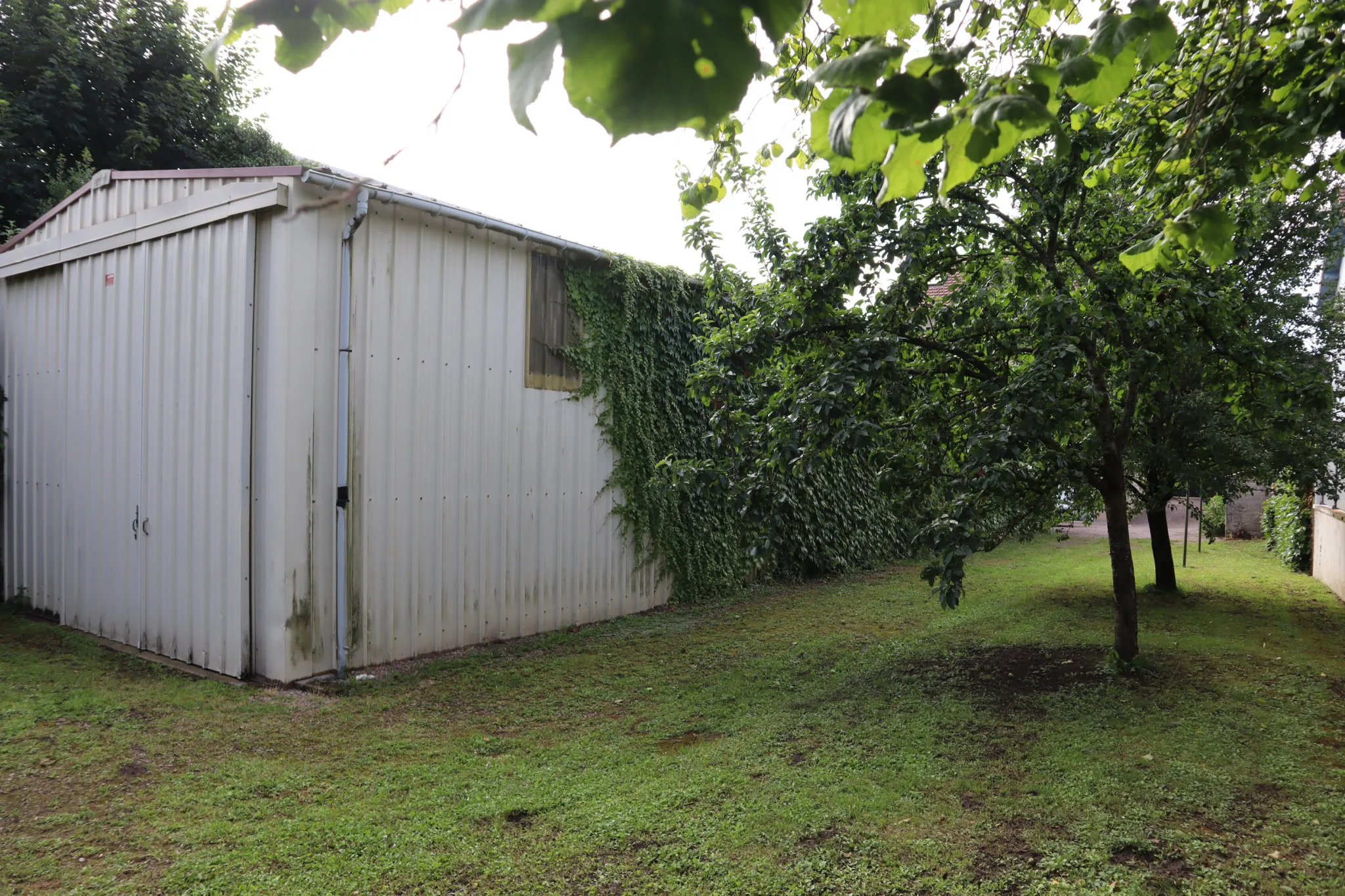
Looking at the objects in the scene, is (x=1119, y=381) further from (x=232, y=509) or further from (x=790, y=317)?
(x=232, y=509)

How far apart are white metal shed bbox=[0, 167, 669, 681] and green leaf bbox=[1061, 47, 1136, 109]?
4.16 meters

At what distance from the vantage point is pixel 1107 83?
5.71 ft

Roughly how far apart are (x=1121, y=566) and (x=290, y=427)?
570cm

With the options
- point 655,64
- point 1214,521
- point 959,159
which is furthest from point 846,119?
point 1214,521

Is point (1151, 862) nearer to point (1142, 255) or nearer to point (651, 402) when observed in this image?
point (1142, 255)

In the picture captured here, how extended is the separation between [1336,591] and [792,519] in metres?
6.10

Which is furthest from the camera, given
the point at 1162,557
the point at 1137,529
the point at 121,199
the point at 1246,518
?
the point at 1137,529

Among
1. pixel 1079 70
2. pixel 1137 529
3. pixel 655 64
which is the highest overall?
pixel 1079 70

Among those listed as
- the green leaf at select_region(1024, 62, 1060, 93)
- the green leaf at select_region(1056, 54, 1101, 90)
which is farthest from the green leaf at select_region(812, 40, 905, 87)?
the green leaf at select_region(1056, 54, 1101, 90)

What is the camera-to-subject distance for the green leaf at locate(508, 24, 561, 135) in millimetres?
963

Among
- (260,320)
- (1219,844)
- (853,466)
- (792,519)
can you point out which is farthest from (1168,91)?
(853,466)

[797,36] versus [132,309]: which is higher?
[797,36]

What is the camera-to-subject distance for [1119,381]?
5.52 m

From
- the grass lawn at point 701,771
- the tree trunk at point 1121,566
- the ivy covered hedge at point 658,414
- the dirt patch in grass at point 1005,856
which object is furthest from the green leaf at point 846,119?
the ivy covered hedge at point 658,414
